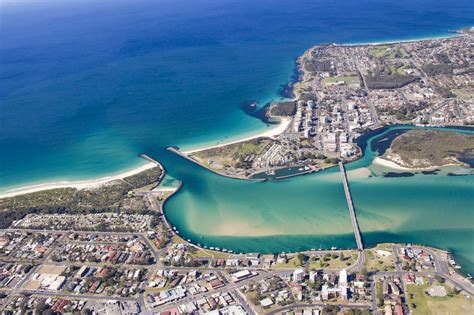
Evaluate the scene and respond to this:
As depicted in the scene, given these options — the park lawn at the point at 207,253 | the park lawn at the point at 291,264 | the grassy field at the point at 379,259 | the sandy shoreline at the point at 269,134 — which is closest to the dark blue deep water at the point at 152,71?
the sandy shoreline at the point at 269,134

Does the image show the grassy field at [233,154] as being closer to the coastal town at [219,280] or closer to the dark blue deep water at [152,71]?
the dark blue deep water at [152,71]

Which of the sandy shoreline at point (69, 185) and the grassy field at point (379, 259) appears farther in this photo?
the sandy shoreline at point (69, 185)

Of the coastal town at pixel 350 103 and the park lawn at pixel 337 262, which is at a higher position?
the coastal town at pixel 350 103

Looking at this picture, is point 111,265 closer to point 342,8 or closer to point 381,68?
point 381,68

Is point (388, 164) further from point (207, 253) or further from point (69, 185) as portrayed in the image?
point (69, 185)

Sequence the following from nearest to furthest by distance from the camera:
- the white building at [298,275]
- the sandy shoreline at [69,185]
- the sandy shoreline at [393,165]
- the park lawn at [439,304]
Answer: the park lawn at [439,304], the white building at [298,275], the sandy shoreline at [393,165], the sandy shoreline at [69,185]

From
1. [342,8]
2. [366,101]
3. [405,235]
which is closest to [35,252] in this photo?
[405,235]
